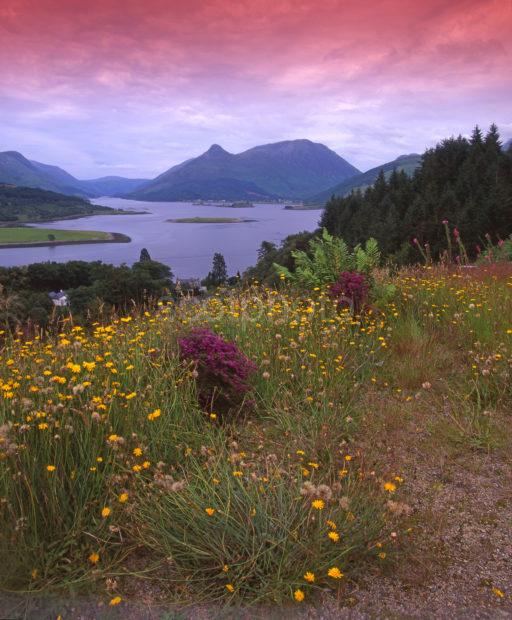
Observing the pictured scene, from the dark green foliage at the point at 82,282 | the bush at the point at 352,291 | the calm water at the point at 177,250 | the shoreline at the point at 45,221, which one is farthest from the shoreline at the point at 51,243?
the bush at the point at 352,291

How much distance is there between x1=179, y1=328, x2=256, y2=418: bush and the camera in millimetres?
4012

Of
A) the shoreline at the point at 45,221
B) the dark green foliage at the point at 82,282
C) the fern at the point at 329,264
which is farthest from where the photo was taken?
the shoreline at the point at 45,221

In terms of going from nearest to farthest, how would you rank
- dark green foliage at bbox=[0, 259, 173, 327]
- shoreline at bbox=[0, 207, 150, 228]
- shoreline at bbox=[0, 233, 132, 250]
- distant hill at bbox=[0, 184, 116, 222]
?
dark green foliage at bbox=[0, 259, 173, 327], shoreline at bbox=[0, 233, 132, 250], shoreline at bbox=[0, 207, 150, 228], distant hill at bbox=[0, 184, 116, 222]

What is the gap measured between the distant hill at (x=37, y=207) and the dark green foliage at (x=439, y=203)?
118373 mm

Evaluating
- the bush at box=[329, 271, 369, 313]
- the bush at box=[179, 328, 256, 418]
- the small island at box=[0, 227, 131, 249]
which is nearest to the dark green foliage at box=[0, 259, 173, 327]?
the bush at box=[329, 271, 369, 313]

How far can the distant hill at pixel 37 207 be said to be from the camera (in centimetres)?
14950

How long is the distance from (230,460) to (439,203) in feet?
175

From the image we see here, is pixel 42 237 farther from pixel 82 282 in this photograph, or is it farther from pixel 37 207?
pixel 37 207

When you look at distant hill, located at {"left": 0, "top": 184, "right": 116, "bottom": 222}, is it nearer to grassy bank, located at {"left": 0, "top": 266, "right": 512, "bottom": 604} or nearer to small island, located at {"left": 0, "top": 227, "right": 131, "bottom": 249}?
small island, located at {"left": 0, "top": 227, "right": 131, "bottom": 249}

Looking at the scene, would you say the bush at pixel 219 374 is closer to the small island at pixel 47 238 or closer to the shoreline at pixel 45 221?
the small island at pixel 47 238

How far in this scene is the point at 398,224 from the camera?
52.3 m

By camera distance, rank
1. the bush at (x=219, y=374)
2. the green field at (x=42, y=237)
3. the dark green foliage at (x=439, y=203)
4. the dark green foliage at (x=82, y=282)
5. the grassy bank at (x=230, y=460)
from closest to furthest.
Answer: the grassy bank at (x=230, y=460) → the bush at (x=219, y=374) → the dark green foliage at (x=82, y=282) → the dark green foliage at (x=439, y=203) → the green field at (x=42, y=237)

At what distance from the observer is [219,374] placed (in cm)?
398

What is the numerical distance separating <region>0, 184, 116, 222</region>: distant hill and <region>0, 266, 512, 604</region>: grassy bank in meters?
156
